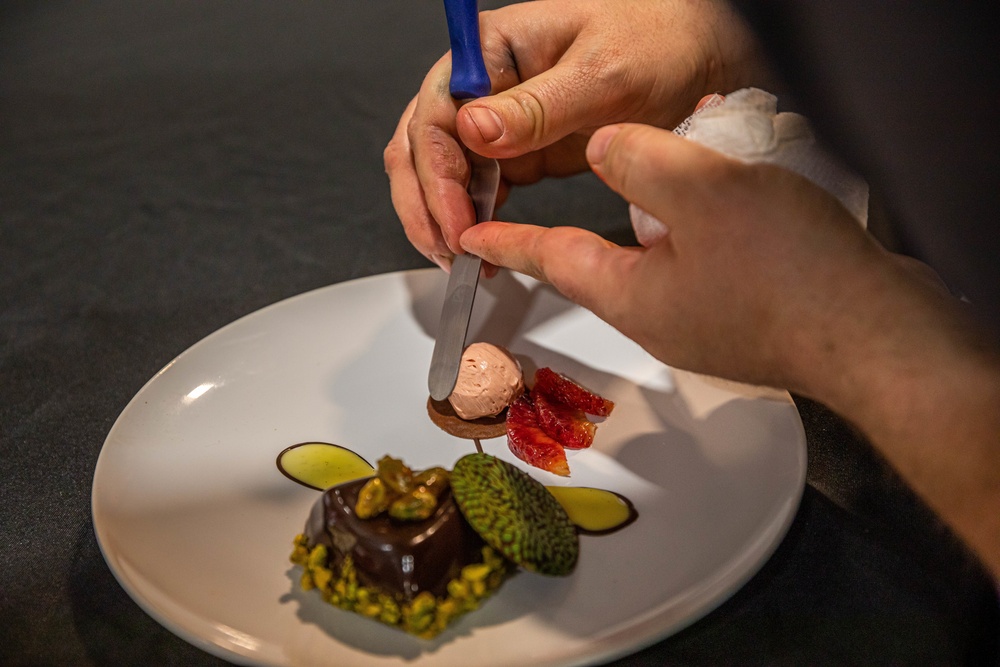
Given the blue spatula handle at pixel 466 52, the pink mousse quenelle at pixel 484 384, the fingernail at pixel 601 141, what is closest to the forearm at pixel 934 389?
the fingernail at pixel 601 141

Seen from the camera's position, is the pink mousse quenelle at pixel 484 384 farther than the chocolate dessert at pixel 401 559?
Yes

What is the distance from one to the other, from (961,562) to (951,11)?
0.72 m

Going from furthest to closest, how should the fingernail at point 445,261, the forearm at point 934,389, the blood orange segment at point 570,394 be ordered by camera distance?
the fingernail at point 445,261
the blood orange segment at point 570,394
the forearm at point 934,389

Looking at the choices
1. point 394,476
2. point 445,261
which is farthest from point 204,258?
point 394,476

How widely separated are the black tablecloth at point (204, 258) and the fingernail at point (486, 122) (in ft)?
2.24

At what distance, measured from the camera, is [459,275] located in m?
1.51

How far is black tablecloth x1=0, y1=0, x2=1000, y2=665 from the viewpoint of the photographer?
1.08 meters

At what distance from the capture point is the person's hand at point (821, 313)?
35.7 inches

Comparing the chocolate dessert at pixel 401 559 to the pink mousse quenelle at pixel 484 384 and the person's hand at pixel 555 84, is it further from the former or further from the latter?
the person's hand at pixel 555 84

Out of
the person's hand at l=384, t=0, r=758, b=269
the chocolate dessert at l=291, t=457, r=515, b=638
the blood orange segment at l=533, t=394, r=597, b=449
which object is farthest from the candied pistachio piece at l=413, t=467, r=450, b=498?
the person's hand at l=384, t=0, r=758, b=269

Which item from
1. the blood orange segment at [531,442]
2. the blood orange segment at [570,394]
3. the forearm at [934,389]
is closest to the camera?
the forearm at [934,389]

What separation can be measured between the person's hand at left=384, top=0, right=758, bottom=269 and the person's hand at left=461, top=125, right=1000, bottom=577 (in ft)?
1.40

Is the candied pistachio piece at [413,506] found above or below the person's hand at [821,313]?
below

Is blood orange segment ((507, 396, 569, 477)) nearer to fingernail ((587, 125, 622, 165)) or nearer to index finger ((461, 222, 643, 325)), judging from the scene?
index finger ((461, 222, 643, 325))
